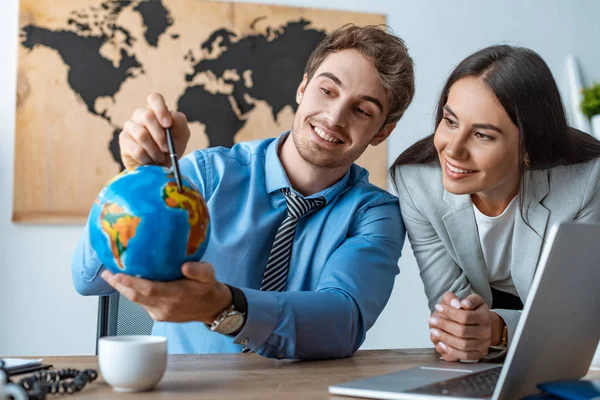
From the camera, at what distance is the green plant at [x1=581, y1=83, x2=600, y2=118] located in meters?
3.86

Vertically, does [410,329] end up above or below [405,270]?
below

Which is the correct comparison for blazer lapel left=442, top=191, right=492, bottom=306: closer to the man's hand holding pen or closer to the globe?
the man's hand holding pen

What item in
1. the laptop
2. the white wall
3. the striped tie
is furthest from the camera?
the white wall

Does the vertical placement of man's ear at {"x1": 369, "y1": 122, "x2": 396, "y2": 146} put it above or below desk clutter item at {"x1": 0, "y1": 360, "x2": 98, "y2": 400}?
above

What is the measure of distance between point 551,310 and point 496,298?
3.79 feet

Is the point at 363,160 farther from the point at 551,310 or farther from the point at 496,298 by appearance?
the point at 551,310

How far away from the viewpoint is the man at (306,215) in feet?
4.65

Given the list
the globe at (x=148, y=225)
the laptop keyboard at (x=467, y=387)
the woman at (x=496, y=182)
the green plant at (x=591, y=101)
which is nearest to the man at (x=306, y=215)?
the woman at (x=496, y=182)

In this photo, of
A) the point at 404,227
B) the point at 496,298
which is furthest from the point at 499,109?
the point at 496,298

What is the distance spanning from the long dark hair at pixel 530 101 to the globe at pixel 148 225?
3.70ft

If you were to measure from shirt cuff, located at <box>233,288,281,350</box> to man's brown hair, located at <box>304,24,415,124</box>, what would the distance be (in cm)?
84

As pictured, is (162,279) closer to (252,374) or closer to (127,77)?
(252,374)

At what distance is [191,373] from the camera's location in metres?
1.24

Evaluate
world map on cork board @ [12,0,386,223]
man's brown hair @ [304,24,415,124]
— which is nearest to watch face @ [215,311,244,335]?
man's brown hair @ [304,24,415,124]
